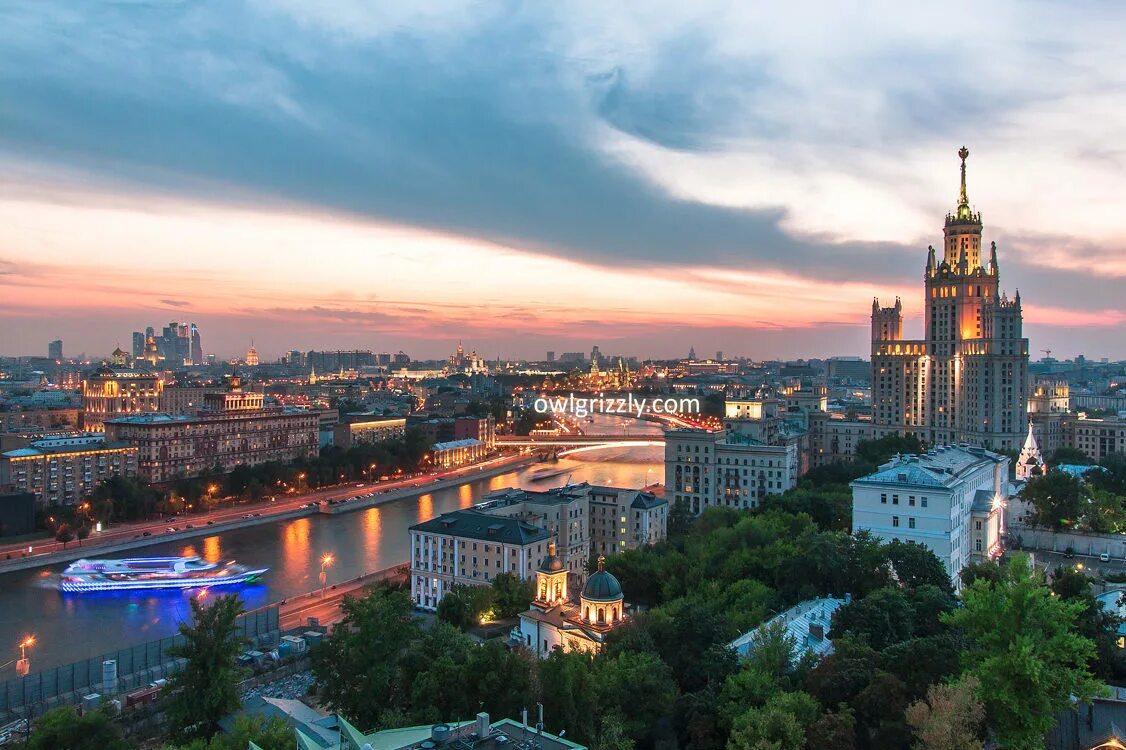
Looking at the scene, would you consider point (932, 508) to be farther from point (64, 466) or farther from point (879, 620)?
point (64, 466)

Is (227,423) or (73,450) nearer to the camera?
(73,450)

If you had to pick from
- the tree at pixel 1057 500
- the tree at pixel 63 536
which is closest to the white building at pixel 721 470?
the tree at pixel 1057 500

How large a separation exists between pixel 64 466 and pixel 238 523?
17.0 feet

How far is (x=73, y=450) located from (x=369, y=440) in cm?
1555

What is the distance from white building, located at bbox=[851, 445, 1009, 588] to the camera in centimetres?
1334

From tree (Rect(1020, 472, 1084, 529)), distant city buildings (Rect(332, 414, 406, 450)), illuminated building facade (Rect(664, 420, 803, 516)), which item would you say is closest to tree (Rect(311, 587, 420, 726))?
tree (Rect(1020, 472, 1084, 529))

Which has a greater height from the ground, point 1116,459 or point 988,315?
point 988,315

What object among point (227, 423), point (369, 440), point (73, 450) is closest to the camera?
point (73, 450)

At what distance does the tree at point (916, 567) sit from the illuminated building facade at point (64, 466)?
21.0m

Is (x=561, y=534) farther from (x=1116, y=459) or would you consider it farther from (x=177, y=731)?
(x=1116, y=459)

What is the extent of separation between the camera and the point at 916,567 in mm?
11484

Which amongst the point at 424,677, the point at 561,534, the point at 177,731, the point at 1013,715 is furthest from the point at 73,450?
the point at 1013,715

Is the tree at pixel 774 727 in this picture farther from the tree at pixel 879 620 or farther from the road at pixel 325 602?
the road at pixel 325 602

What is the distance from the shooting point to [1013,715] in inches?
284
